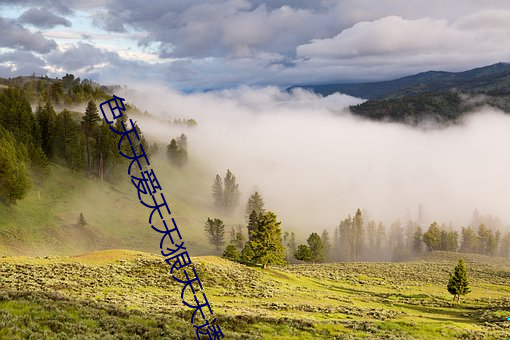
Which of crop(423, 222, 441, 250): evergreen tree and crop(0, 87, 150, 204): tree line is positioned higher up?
crop(0, 87, 150, 204): tree line

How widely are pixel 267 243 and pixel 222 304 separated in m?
30.2

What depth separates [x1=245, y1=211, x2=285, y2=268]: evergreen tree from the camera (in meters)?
68.2

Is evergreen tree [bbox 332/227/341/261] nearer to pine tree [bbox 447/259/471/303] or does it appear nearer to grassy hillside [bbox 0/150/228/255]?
grassy hillside [bbox 0/150/228/255]

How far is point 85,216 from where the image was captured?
109375mm

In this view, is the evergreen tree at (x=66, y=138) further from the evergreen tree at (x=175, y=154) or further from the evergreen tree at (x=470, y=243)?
the evergreen tree at (x=470, y=243)

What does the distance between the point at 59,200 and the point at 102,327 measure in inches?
3929

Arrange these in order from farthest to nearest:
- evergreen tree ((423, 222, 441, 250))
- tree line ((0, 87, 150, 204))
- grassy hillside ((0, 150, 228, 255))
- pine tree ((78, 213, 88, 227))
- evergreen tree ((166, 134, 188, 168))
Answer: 1. evergreen tree ((166, 134, 188, 168))
2. evergreen tree ((423, 222, 441, 250))
3. tree line ((0, 87, 150, 204))
4. pine tree ((78, 213, 88, 227))
5. grassy hillside ((0, 150, 228, 255))

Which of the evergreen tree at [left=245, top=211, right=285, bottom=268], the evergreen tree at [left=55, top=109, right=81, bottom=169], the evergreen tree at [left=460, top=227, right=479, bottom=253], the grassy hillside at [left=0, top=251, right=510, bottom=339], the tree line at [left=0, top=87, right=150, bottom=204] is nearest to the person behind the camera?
the grassy hillside at [left=0, top=251, right=510, bottom=339]

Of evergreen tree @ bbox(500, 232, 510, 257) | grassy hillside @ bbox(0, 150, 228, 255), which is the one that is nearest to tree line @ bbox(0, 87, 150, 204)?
grassy hillside @ bbox(0, 150, 228, 255)

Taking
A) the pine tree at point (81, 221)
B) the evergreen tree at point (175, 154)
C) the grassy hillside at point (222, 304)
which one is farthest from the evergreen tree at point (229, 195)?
the grassy hillside at point (222, 304)

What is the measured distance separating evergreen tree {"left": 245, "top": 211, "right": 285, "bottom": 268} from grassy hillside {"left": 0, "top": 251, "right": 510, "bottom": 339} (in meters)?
2.83

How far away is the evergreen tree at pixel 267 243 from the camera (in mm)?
68250

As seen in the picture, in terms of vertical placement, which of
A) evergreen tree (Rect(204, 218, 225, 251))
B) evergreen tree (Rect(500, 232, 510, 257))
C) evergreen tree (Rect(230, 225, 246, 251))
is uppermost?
evergreen tree (Rect(204, 218, 225, 251))

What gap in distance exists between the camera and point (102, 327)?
73.7ft
